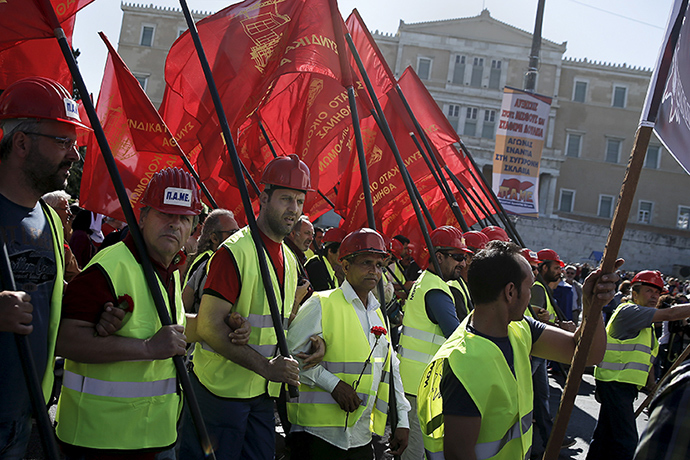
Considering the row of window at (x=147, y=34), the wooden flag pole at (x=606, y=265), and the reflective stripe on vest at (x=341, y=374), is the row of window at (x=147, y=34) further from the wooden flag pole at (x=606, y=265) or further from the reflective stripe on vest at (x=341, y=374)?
the wooden flag pole at (x=606, y=265)

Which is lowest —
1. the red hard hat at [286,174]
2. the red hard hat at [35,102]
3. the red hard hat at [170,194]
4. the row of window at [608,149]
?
the red hard hat at [170,194]

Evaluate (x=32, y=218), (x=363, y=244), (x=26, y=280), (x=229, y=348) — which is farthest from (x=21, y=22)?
(x=363, y=244)

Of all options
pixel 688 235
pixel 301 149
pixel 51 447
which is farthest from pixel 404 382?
pixel 688 235

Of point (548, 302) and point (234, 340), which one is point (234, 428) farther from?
point (548, 302)

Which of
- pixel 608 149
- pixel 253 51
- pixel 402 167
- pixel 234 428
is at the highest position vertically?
pixel 608 149

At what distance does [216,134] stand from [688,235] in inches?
2064

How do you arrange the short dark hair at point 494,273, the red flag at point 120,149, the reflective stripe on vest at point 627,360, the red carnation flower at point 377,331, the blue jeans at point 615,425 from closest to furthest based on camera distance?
the short dark hair at point 494,273, the red carnation flower at point 377,331, the red flag at point 120,149, the blue jeans at point 615,425, the reflective stripe on vest at point 627,360

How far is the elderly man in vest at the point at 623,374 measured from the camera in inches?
207

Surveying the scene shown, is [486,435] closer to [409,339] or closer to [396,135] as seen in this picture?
[409,339]

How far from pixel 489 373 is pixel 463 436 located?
0.88 feet

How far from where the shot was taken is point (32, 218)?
92.0 inches

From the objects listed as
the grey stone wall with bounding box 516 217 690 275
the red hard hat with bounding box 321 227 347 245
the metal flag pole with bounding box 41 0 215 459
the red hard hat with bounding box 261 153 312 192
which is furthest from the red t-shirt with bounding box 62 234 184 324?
the grey stone wall with bounding box 516 217 690 275

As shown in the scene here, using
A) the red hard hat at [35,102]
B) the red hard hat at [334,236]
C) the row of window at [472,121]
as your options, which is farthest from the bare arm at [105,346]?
the row of window at [472,121]

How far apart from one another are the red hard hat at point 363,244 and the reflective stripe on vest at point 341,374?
29 cm
